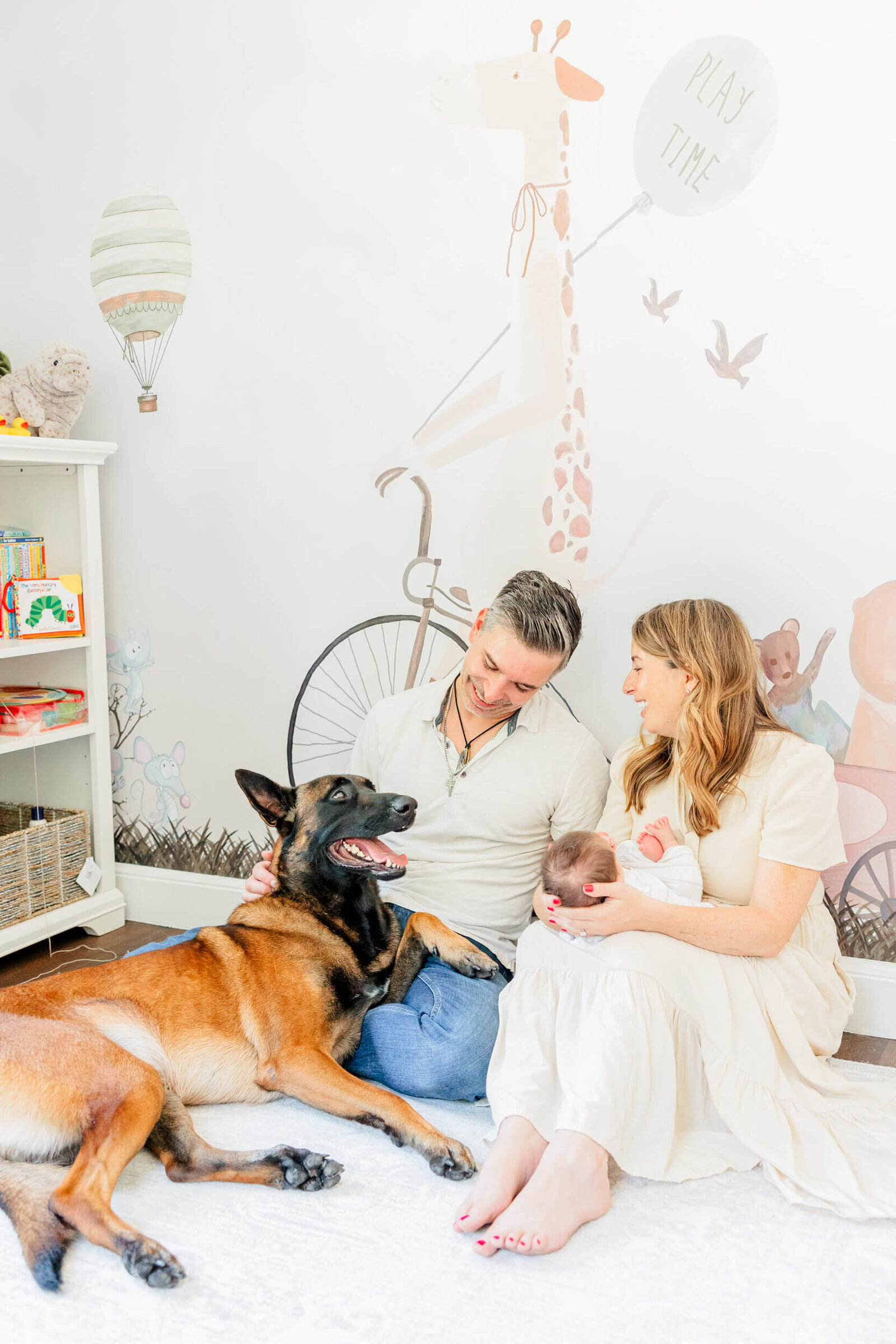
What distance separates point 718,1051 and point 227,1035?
914mm

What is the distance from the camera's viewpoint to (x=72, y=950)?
9.51 feet

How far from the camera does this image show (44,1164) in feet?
5.23

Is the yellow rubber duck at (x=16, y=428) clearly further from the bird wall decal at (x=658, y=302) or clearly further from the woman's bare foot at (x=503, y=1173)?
the woman's bare foot at (x=503, y=1173)

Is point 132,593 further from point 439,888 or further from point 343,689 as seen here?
point 439,888

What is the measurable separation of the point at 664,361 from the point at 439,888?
1367mm

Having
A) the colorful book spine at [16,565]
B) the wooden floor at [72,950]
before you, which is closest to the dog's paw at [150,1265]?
the wooden floor at [72,950]

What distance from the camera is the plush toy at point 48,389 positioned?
2764 mm

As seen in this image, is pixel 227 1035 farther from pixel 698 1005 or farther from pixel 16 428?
pixel 16 428

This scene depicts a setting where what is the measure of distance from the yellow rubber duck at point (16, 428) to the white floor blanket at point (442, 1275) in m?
1.98

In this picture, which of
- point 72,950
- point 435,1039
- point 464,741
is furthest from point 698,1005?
point 72,950

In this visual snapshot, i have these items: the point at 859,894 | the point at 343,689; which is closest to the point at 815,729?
the point at 859,894

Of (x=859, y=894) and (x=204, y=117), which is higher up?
(x=204, y=117)

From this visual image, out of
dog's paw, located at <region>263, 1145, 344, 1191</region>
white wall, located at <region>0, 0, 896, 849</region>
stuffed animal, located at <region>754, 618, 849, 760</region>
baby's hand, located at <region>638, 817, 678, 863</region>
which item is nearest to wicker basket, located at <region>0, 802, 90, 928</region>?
white wall, located at <region>0, 0, 896, 849</region>

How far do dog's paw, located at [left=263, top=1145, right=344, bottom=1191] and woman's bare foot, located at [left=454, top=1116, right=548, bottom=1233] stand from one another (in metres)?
0.24
